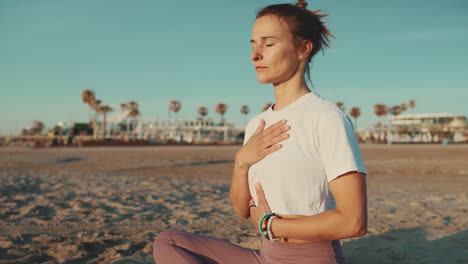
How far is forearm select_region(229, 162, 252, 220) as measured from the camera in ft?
5.51

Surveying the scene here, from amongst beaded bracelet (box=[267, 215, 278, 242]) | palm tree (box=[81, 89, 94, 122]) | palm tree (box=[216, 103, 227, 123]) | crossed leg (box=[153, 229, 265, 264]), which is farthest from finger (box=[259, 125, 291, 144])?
palm tree (box=[216, 103, 227, 123])

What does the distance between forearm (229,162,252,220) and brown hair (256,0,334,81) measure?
0.61 m

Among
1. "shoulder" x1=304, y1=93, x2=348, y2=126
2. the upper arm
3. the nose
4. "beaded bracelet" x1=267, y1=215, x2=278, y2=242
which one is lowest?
"beaded bracelet" x1=267, y1=215, x2=278, y2=242

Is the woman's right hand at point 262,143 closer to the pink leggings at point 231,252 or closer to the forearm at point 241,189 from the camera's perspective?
the forearm at point 241,189

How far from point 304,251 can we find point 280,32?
95 centimetres

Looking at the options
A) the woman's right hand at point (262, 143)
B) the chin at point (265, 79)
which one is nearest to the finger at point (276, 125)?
the woman's right hand at point (262, 143)

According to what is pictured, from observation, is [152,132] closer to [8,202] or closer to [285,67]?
[8,202]

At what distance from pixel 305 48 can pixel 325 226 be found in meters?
0.78

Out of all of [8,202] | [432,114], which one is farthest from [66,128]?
[432,114]

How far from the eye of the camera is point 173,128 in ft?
293

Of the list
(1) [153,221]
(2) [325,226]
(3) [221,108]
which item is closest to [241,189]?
(2) [325,226]

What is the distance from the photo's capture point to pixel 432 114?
389ft

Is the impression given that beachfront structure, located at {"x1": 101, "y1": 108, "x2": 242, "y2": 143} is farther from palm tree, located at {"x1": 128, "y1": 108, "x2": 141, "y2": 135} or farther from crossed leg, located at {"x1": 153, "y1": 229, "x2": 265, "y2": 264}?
crossed leg, located at {"x1": 153, "y1": 229, "x2": 265, "y2": 264}

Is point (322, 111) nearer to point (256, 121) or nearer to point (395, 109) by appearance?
point (256, 121)
